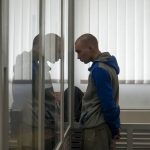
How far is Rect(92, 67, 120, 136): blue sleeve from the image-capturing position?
2.05 m

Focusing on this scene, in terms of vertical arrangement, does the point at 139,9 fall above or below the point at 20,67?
above

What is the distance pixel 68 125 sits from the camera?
2697mm

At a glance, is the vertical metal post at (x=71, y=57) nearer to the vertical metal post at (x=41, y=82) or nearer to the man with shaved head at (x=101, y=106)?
the man with shaved head at (x=101, y=106)

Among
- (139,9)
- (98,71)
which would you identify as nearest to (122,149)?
(98,71)

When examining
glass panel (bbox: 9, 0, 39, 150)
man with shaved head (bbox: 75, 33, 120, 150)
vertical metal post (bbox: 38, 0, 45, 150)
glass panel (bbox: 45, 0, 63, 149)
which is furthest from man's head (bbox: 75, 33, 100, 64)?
glass panel (bbox: 9, 0, 39, 150)

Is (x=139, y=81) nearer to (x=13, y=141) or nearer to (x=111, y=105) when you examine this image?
(x=111, y=105)

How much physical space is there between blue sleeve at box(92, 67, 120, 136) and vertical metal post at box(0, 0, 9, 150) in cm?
125

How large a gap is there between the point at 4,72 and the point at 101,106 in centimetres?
135

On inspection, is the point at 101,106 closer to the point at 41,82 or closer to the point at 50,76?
the point at 50,76

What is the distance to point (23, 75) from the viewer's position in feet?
3.71

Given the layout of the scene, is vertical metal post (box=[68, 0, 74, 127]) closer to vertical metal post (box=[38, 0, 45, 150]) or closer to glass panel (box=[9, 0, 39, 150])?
vertical metal post (box=[38, 0, 45, 150])

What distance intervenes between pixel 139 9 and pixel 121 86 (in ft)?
2.62

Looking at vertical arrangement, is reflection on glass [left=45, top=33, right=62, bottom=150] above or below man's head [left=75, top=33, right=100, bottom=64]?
below

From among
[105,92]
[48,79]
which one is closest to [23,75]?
[48,79]
